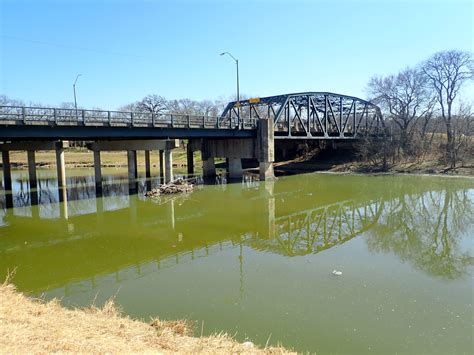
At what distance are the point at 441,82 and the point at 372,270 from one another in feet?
161

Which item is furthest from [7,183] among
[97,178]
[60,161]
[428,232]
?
[428,232]

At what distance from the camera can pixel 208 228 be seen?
17641 mm

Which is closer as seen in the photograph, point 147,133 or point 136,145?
point 147,133

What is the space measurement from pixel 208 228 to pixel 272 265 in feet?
20.4

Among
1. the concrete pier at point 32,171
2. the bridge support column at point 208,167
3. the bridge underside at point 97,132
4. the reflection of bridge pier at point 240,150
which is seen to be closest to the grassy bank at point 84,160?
the bridge support column at point 208,167

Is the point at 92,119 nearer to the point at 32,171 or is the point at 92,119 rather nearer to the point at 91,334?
the point at 32,171

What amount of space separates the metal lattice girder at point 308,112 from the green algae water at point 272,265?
2021cm

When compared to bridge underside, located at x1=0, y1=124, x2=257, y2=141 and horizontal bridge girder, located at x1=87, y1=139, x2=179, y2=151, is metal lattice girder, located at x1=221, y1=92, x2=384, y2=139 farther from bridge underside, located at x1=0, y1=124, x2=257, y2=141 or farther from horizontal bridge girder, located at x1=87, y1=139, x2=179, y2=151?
horizontal bridge girder, located at x1=87, y1=139, x2=179, y2=151

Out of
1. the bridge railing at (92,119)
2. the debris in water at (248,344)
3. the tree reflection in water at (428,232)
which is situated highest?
the bridge railing at (92,119)

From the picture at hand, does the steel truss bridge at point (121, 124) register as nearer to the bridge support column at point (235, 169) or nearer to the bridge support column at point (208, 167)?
the bridge support column at point (235, 169)

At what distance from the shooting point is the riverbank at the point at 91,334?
5430 mm

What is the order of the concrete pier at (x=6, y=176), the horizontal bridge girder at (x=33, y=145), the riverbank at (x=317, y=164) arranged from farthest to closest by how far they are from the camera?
1. the riverbank at (x=317, y=164)
2. the concrete pier at (x=6, y=176)
3. the horizontal bridge girder at (x=33, y=145)

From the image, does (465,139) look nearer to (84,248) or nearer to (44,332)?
(84,248)

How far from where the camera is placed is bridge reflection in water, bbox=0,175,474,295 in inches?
486
